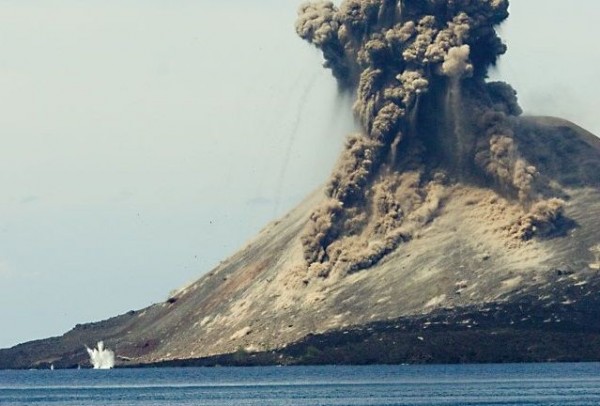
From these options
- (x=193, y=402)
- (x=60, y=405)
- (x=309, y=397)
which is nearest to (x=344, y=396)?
(x=309, y=397)

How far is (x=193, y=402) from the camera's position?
636 feet

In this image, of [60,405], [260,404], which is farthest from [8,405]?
[260,404]

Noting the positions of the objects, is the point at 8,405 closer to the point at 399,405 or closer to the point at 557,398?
the point at 399,405

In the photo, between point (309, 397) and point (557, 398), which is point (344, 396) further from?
point (557, 398)

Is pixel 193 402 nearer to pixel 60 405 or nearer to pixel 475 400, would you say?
pixel 60 405

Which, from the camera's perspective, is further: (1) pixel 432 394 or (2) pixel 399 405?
(1) pixel 432 394

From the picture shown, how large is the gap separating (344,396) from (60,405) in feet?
121

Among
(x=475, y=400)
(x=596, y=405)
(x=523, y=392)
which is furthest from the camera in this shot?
(x=523, y=392)

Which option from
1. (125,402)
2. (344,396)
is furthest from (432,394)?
(125,402)

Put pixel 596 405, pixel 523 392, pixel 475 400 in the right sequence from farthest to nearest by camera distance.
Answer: pixel 523 392
pixel 475 400
pixel 596 405

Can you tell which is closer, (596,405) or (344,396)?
(596,405)

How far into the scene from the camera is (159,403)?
19500 cm

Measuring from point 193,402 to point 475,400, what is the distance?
3622cm

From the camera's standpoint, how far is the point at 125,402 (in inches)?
7840
